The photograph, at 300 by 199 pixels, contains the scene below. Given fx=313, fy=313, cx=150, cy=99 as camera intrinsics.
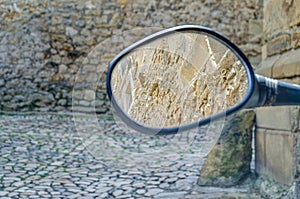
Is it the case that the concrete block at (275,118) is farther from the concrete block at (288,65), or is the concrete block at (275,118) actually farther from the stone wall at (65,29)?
the stone wall at (65,29)

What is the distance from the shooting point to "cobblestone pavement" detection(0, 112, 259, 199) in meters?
0.84

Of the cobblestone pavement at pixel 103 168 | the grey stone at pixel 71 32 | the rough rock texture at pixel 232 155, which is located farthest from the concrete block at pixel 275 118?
the grey stone at pixel 71 32

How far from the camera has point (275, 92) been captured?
0.47 metres

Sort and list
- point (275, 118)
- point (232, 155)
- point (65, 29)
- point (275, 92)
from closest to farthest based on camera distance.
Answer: point (275, 92) < point (275, 118) < point (232, 155) < point (65, 29)

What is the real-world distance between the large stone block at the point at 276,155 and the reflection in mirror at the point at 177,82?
0.68 m

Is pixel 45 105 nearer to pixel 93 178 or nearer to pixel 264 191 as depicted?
pixel 93 178

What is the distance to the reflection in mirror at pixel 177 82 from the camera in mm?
580

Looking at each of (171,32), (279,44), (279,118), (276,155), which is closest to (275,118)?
(279,118)

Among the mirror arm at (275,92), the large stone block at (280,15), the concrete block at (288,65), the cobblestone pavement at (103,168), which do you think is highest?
the large stone block at (280,15)

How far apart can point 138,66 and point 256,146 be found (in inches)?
44.0

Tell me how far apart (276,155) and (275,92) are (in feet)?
3.06

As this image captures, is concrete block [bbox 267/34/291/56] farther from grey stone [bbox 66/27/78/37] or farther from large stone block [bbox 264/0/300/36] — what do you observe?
grey stone [bbox 66/27/78/37]

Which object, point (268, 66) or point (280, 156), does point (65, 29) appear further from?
point (280, 156)

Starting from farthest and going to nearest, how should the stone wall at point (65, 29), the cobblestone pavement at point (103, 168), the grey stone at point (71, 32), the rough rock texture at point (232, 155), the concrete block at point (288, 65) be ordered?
the grey stone at point (71, 32), the stone wall at point (65, 29), the rough rock texture at point (232, 155), the concrete block at point (288, 65), the cobblestone pavement at point (103, 168)
